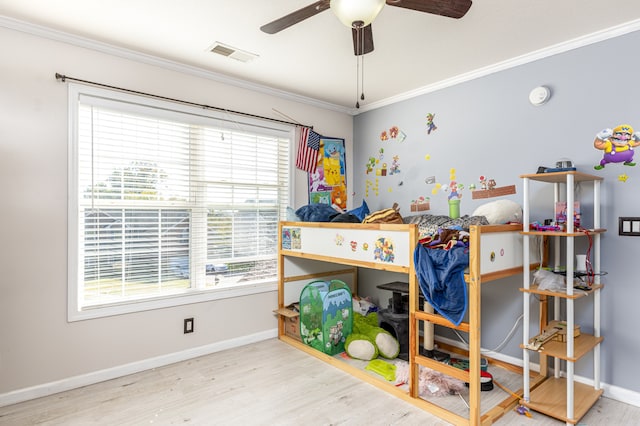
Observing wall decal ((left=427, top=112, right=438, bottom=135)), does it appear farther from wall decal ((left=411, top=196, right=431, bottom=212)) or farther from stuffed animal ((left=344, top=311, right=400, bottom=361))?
stuffed animal ((left=344, top=311, right=400, bottom=361))

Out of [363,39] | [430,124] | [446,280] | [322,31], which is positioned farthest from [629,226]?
[322,31]

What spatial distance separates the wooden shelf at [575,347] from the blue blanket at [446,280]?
518mm

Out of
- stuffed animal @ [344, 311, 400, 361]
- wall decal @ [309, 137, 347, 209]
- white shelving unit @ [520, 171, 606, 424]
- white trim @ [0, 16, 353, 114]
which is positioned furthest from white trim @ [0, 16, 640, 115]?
stuffed animal @ [344, 311, 400, 361]

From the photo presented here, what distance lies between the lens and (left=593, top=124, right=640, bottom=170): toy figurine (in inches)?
90.9

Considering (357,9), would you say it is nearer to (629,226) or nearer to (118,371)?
(629,226)

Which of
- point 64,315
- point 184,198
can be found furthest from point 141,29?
point 64,315

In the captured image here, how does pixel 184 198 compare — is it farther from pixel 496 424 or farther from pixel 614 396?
pixel 614 396

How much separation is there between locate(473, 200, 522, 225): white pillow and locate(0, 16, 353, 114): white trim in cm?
212

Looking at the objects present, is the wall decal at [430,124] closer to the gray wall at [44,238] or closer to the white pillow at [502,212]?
the white pillow at [502,212]

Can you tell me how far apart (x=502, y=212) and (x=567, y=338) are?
0.87m

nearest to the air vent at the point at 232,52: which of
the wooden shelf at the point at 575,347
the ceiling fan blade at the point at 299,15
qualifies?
the ceiling fan blade at the point at 299,15

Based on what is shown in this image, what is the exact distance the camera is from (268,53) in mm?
2744

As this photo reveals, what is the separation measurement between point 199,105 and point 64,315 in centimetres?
186

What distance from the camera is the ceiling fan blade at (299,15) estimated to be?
5.33ft
